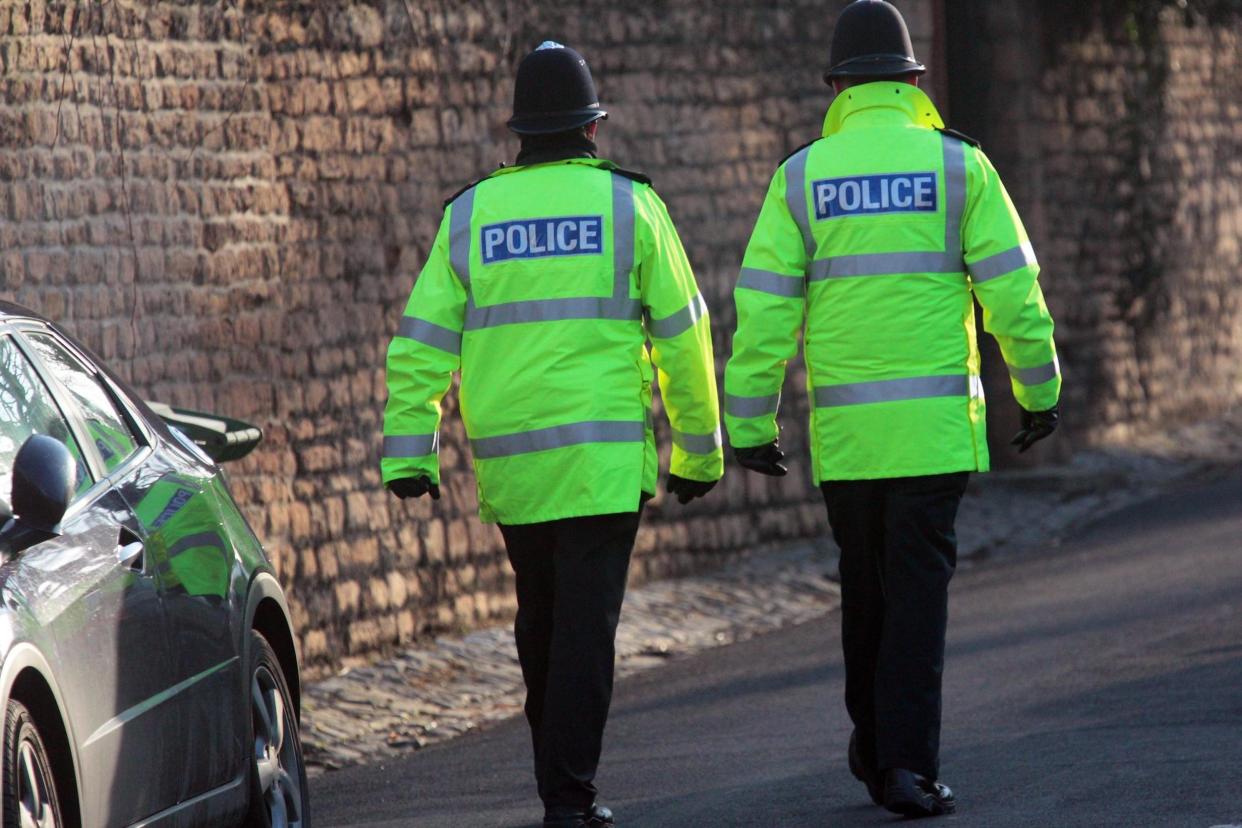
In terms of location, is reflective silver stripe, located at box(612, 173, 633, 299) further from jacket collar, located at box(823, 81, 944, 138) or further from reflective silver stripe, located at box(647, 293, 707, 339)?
jacket collar, located at box(823, 81, 944, 138)

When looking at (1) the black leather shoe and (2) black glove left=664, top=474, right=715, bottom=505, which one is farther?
(2) black glove left=664, top=474, right=715, bottom=505

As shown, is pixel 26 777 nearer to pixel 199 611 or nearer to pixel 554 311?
pixel 199 611

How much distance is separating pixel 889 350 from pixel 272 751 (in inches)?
71.9

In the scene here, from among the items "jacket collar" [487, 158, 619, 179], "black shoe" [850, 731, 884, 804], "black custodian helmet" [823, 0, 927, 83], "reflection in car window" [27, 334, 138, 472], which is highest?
"black custodian helmet" [823, 0, 927, 83]

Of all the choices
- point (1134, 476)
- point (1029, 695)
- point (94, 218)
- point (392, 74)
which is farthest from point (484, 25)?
point (1134, 476)

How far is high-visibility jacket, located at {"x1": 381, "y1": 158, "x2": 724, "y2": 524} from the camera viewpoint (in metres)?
5.99

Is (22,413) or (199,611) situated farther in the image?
(199,611)

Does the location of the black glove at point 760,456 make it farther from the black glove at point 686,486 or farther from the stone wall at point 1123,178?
the stone wall at point 1123,178

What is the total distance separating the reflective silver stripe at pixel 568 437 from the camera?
598 centimetres

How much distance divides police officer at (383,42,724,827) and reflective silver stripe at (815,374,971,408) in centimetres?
35

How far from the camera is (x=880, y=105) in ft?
20.6

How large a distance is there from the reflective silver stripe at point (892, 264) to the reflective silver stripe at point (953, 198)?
1.3 inches

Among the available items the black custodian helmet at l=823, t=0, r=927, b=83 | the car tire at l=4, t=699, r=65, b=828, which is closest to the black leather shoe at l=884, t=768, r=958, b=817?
the black custodian helmet at l=823, t=0, r=927, b=83

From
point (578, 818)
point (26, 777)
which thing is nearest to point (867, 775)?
point (578, 818)
